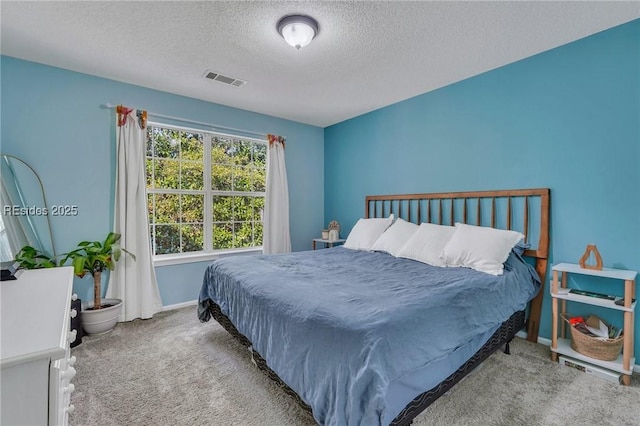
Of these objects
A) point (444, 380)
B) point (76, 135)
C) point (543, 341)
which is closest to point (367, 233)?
point (543, 341)

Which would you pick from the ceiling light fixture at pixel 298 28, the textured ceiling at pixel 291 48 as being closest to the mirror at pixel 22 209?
the textured ceiling at pixel 291 48

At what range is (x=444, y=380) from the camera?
5.19 feet

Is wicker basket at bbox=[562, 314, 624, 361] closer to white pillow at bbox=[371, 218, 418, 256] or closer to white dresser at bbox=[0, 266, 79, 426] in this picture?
white pillow at bbox=[371, 218, 418, 256]

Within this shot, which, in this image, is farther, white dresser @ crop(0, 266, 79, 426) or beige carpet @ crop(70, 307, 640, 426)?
beige carpet @ crop(70, 307, 640, 426)

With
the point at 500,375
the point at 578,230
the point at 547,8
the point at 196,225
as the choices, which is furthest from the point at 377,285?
the point at 196,225

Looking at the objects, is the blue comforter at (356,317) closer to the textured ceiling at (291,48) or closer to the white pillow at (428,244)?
the white pillow at (428,244)

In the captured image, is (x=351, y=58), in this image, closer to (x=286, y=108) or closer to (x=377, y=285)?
(x=286, y=108)

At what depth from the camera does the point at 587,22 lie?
207 cm

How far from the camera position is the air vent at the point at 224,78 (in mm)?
2861

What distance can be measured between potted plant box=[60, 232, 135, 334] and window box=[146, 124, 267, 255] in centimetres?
61

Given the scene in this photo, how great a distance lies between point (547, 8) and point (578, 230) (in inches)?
65.0

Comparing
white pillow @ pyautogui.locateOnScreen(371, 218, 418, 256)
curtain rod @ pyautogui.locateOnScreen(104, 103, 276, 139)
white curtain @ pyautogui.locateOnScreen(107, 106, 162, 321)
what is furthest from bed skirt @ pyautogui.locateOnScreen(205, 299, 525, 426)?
curtain rod @ pyautogui.locateOnScreen(104, 103, 276, 139)

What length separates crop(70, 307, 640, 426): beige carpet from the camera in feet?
5.33

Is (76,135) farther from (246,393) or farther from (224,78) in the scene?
(246,393)
